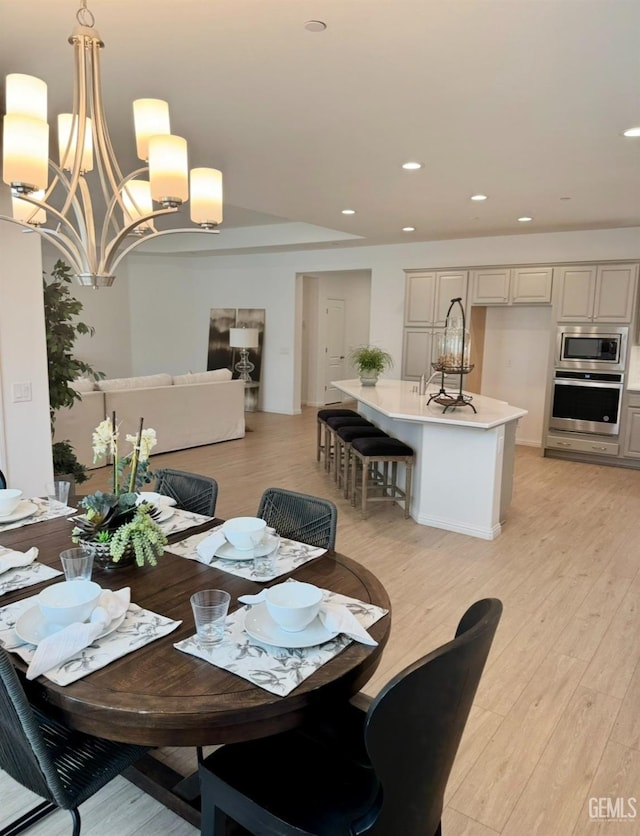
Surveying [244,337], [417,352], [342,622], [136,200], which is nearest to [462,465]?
Result: [136,200]

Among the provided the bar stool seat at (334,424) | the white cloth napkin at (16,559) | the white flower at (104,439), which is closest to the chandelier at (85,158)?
the white flower at (104,439)

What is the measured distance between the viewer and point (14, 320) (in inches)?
136

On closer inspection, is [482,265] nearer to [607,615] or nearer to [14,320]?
[607,615]

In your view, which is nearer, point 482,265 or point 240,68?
point 240,68

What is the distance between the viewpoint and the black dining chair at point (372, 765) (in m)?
1.05

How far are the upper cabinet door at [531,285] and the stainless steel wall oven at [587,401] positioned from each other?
0.90m

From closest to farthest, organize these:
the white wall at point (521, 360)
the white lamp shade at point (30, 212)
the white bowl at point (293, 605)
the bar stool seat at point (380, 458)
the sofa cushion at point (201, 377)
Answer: the white bowl at point (293, 605) → the white lamp shade at point (30, 212) → the bar stool seat at point (380, 458) → the sofa cushion at point (201, 377) → the white wall at point (521, 360)

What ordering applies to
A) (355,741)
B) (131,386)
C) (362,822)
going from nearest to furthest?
(362,822)
(355,741)
(131,386)

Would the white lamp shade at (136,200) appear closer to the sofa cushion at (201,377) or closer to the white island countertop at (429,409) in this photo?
the white island countertop at (429,409)

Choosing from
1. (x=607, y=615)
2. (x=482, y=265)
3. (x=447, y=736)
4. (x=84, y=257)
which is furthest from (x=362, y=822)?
(x=482, y=265)

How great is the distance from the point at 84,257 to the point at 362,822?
87.3 inches

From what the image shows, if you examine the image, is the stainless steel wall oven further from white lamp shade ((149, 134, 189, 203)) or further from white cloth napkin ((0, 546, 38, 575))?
white cloth napkin ((0, 546, 38, 575))

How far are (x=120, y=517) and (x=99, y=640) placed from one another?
544 millimetres

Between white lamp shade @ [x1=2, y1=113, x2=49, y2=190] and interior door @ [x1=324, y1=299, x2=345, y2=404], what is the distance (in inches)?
340
